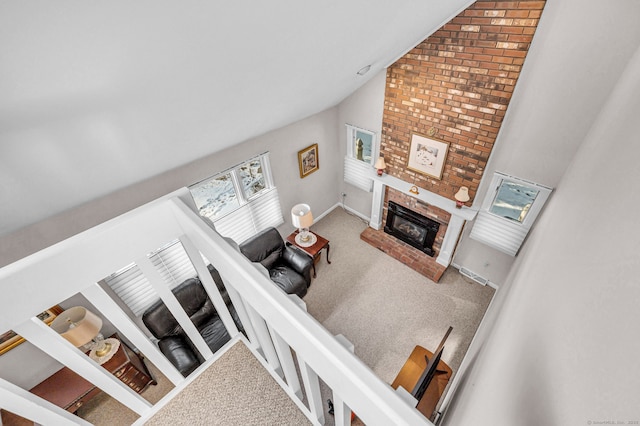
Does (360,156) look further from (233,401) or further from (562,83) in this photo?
(233,401)

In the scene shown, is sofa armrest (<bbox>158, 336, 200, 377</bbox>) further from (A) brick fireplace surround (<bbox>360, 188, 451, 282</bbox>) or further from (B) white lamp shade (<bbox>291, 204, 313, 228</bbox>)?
(A) brick fireplace surround (<bbox>360, 188, 451, 282</bbox>)

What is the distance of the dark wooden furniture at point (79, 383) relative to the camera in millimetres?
2535

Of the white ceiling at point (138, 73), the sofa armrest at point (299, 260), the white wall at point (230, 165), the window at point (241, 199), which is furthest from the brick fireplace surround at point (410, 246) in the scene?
the white ceiling at point (138, 73)

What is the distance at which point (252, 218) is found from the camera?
4121 millimetres

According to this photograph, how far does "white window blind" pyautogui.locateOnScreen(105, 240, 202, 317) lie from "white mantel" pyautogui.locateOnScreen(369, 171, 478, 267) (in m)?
3.06

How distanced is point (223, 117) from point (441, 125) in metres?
2.64

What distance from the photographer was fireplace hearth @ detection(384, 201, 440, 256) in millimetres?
4185

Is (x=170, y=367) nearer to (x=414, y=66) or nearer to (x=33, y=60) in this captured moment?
(x=33, y=60)

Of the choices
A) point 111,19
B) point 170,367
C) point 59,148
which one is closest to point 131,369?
point 170,367

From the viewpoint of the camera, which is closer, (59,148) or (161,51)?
(161,51)

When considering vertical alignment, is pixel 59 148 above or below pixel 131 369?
above

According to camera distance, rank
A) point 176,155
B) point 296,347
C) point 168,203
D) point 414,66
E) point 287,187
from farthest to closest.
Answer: point 287,187 → point 414,66 → point 176,155 → point 168,203 → point 296,347

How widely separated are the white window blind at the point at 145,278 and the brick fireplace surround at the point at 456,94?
10.8 ft

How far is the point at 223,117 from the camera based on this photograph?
6.61ft
